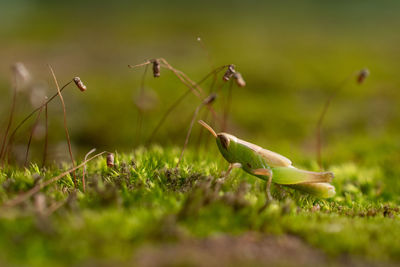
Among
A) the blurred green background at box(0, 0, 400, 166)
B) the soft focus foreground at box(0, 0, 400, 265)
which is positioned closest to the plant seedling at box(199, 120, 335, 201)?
the soft focus foreground at box(0, 0, 400, 265)

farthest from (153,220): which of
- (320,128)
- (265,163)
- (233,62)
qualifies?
(233,62)

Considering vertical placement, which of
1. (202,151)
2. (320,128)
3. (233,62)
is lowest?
(320,128)

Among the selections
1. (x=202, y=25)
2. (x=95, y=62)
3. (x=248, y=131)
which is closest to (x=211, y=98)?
(x=248, y=131)

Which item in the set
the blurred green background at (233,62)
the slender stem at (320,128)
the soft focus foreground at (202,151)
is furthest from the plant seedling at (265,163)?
the blurred green background at (233,62)

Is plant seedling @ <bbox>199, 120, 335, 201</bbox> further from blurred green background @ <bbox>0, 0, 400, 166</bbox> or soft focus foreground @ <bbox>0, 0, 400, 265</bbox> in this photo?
blurred green background @ <bbox>0, 0, 400, 166</bbox>

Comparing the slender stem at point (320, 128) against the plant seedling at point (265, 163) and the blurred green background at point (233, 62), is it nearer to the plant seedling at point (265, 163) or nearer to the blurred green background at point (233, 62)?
the blurred green background at point (233, 62)

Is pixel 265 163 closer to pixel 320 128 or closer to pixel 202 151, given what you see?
pixel 202 151
